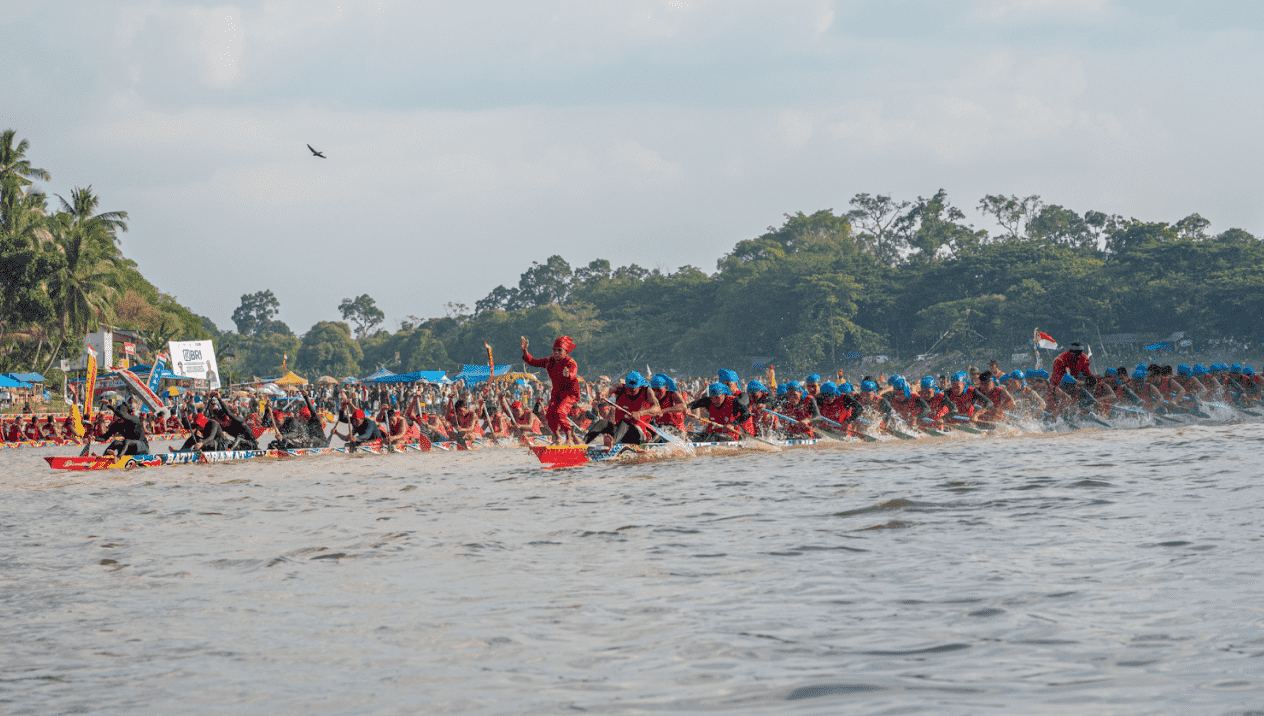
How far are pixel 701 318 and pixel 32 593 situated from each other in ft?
291

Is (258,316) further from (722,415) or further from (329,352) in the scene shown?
(722,415)

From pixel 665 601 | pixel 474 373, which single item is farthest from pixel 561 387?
pixel 474 373

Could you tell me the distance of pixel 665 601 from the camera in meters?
5.68

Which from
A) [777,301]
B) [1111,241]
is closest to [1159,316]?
[1111,241]

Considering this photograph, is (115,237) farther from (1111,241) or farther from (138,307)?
(1111,241)

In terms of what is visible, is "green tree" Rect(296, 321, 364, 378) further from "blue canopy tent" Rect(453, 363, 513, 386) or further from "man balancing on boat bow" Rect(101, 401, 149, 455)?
"man balancing on boat bow" Rect(101, 401, 149, 455)

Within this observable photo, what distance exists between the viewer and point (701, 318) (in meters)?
94.7

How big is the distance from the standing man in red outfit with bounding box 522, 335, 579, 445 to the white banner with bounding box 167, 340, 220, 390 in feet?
97.5

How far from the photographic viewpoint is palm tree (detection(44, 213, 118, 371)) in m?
50.7

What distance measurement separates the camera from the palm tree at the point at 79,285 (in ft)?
166

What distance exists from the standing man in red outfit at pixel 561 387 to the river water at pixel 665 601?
3.67 meters

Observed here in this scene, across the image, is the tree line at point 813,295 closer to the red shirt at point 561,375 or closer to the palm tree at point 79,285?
the palm tree at point 79,285

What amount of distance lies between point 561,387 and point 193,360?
101ft

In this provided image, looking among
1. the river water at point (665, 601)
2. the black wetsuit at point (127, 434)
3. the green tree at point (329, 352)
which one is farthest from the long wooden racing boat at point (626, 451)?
the green tree at point (329, 352)
